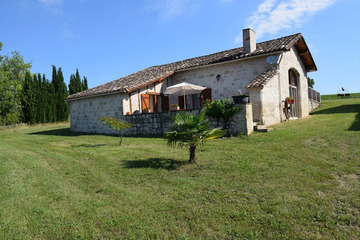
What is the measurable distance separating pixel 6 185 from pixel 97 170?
190cm

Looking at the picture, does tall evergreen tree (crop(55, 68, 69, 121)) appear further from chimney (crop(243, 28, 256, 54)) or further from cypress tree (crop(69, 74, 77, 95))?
chimney (crop(243, 28, 256, 54))

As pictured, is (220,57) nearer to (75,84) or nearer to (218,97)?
(218,97)

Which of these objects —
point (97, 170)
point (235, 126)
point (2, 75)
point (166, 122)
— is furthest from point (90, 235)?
point (2, 75)

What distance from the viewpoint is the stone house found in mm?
13047

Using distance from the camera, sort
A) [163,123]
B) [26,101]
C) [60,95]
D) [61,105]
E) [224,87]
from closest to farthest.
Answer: [163,123], [224,87], [26,101], [61,105], [60,95]

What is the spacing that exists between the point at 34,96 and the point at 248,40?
25.8 meters

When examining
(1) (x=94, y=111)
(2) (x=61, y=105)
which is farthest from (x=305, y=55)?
(2) (x=61, y=105)

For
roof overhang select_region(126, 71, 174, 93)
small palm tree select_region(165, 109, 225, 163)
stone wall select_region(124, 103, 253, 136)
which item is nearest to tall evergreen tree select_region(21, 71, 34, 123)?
roof overhang select_region(126, 71, 174, 93)

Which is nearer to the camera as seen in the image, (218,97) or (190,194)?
(190,194)

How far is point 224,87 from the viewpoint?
15977 millimetres

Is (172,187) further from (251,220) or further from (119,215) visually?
(251,220)

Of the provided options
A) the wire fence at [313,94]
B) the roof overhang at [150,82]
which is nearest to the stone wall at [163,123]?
the roof overhang at [150,82]

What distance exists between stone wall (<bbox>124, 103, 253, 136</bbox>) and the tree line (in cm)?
1991

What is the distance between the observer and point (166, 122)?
13.1m
